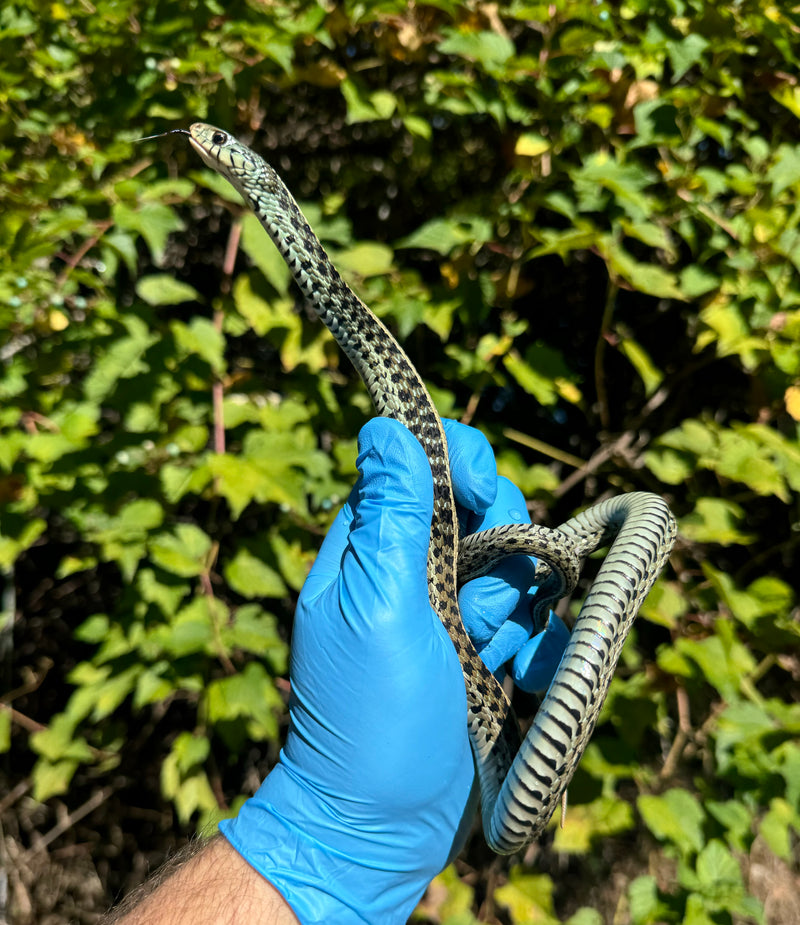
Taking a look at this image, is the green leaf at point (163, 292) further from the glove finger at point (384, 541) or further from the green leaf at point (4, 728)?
the green leaf at point (4, 728)

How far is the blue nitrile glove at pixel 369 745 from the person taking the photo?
5.99 ft

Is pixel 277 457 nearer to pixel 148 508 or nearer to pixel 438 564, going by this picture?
pixel 148 508

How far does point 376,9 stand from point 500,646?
229cm

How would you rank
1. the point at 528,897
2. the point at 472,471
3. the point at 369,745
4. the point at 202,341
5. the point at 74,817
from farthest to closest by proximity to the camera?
the point at 74,817 < the point at 528,897 < the point at 202,341 < the point at 472,471 < the point at 369,745

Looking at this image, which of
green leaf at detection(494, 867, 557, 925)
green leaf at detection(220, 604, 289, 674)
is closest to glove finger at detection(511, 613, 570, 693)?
green leaf at detection(220, 604, 289, 674)

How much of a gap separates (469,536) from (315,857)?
3.66 feet

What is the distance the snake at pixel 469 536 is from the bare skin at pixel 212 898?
59cm

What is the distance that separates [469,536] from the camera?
2.44m

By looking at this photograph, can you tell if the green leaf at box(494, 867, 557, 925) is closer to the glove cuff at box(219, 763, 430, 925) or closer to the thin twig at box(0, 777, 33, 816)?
the glove cuff at box(219, 763, 430, 925)

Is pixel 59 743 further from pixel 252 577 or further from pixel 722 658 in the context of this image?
pixel 722 658

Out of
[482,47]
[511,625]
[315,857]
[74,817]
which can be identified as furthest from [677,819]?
[74,817]

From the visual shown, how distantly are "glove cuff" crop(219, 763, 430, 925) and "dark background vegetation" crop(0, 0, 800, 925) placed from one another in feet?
1.81

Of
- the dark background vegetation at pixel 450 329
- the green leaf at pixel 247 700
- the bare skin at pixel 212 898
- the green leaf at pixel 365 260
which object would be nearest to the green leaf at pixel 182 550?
the dark background vegetation at pixel 450 329

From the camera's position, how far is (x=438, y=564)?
229 centimetres
